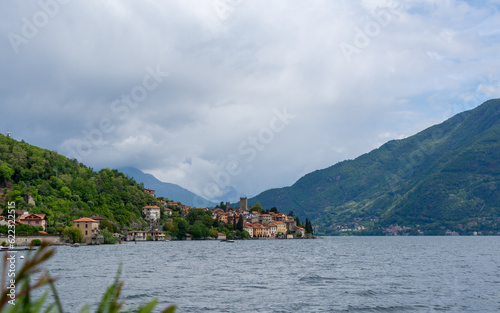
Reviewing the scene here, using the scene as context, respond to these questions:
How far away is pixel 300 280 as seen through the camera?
148ft

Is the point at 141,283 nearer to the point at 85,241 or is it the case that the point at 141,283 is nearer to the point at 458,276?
the point at 458,276

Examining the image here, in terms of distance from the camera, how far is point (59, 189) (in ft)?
520

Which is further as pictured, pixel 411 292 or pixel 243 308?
pixel 411 292

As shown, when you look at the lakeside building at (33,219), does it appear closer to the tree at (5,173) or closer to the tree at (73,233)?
the tree at (73,233)

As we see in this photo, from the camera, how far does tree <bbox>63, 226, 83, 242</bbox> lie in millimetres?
122062

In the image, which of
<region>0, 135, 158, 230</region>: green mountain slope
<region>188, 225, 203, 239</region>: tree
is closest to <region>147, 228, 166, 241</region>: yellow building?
<region>0, 135, 158, 230</region>: green mountain slope

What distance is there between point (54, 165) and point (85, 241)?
50.6m

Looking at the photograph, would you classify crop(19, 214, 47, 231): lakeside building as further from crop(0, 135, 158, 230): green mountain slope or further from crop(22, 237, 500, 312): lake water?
crop(22, 237, 500, 312): lake water

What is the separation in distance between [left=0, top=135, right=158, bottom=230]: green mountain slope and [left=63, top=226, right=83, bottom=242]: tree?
811 centimetres

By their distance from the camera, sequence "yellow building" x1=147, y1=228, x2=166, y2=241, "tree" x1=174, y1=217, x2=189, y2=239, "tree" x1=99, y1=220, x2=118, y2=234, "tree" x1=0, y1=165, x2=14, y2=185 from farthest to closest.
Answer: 1. "tree" x1=174, y1=217, x2=189, y2=239
2. "yellow building" x1=147, y1=228, x2=166, y2=241
3. "tree" x1=0, y1=165, x2=14, y2=185
4. "tree" x1=99, y1=220, x2=118, y2=234

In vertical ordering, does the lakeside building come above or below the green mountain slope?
below

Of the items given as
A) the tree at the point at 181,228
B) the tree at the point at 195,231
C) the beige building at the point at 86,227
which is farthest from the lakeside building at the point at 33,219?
the tree at the point at 195,231

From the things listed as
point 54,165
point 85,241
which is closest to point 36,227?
point 85,241

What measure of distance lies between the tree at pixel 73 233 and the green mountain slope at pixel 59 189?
811 centimetres
